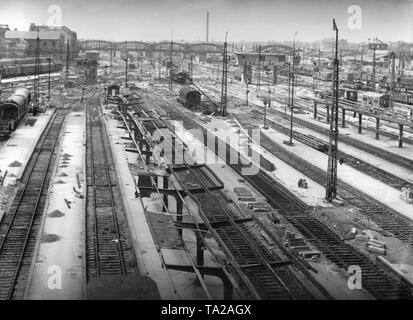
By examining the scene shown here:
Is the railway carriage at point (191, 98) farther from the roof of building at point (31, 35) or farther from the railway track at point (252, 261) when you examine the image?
the roof of building at point (31, 35)

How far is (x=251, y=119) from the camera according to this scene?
1711cm

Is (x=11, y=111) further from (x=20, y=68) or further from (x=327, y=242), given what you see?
(x=20, y=68)

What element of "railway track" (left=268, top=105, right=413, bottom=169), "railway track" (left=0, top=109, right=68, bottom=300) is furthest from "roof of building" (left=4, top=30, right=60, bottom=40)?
"railway track" (left=0, top=109, right=68, bottom=300)

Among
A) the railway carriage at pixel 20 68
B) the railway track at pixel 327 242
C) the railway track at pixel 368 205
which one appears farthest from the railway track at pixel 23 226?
the railway carriage at pixel 20 68

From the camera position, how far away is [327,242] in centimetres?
633

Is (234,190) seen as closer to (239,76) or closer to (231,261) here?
(231,261)

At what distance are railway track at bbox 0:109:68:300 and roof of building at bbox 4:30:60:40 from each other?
997 inches

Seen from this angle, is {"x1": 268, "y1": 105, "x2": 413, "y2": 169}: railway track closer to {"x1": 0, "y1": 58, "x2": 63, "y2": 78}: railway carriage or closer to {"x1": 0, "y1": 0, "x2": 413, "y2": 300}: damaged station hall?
{"x1": 0, "y1": 0, "x2": 413, "y2": 300}: damaged station hall

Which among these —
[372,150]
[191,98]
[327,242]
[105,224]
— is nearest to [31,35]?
[191,98]

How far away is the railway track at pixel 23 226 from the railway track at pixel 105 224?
2.12ft

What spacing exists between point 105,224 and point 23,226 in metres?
1.04

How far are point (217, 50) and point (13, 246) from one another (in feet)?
171

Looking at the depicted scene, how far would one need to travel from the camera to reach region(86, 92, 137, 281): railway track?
551 centimetres

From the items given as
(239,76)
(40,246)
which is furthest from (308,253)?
(239,76)
